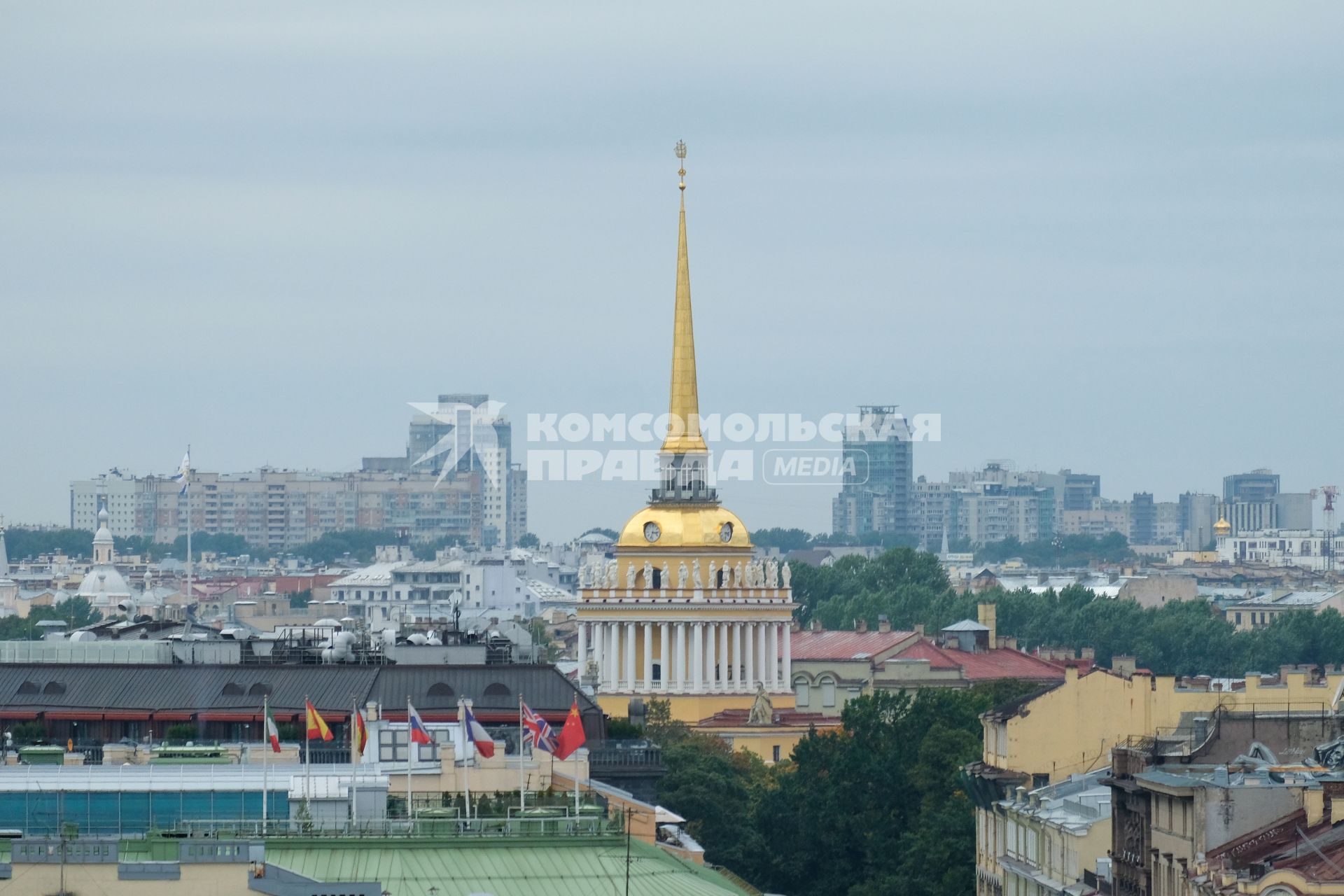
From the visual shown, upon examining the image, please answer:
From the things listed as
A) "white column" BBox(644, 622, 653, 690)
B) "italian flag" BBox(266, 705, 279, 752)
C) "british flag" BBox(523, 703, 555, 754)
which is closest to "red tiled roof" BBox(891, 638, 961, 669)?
"white column" BBox(644, 622, 653, 690)

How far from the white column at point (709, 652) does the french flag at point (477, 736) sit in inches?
2902

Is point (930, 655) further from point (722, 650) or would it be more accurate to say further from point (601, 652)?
point (601, 652)

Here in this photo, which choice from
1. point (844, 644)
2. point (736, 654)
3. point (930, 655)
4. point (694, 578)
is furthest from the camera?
point (844, 644)

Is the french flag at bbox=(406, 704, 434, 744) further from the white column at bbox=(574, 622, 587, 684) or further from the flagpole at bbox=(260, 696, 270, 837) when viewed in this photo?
the white column at bbox=(574, 622, 587, 684)

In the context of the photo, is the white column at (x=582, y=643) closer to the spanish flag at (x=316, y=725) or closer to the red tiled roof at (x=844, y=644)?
the red tiled roof at (x=844, y=644)

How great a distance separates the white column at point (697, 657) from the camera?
145 metres

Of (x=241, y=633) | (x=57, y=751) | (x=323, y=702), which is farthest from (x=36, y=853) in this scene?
(x=241, y=633)

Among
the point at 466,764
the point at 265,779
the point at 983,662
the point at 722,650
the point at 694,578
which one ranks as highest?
the point at 694,578

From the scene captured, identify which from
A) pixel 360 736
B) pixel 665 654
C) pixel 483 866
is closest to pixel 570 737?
pixel 360 736

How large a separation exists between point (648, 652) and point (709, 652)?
185 centimetres

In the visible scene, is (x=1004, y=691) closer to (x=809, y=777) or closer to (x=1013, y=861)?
(x=809, y=777)

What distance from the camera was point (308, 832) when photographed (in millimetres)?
62656

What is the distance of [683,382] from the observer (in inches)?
6009

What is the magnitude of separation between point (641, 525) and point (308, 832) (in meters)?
85.8
